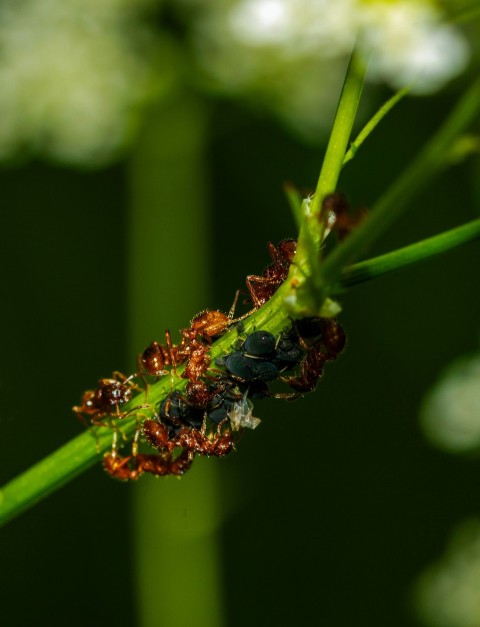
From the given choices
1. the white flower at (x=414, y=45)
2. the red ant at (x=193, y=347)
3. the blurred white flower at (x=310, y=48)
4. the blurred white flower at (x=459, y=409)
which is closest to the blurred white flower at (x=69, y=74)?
the blurred white flower at (x=310, y=48)

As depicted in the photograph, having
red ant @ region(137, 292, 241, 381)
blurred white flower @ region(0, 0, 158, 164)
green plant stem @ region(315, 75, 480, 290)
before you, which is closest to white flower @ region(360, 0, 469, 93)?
blurred white flower @ region(0, 0, 158, 164)

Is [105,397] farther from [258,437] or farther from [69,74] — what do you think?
[258,437]

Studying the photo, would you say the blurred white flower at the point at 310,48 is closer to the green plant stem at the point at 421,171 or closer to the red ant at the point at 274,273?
the red ant at the point at 274,273

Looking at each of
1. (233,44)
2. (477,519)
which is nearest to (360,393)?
(477,519)

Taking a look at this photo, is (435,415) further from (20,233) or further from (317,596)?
(20,233)

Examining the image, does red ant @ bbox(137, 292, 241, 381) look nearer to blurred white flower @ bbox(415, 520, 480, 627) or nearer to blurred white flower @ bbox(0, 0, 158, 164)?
blurred white flower @ bbox(0, 0, 158, 164)
